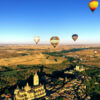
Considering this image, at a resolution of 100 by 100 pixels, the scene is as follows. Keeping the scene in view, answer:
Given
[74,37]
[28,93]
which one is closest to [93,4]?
[74,37]

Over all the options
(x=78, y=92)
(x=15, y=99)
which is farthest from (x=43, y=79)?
(x=15, y=99)

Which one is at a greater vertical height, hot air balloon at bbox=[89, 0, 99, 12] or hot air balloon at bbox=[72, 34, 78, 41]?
hot air balloon at bbox=[89, 0, 99, 12]

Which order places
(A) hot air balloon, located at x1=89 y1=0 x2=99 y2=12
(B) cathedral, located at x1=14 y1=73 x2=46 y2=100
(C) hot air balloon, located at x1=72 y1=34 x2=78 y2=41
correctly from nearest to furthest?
(B) cathedral, located at x1=14 y1=73 x2=46 y2=100, (A) hot air balloon, located at x1=89 y1=0 x2=99 y2=12, (C) hot air balloon, located at x1=72 y1=34 x2=78 y2=41

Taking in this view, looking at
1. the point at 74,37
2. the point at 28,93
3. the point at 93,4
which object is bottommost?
the point at 28,93

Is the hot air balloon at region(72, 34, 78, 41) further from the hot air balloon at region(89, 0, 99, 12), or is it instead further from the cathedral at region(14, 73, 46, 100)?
the cathedral at region(14, 73, 46, 100)

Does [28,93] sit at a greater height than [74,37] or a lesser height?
lesser

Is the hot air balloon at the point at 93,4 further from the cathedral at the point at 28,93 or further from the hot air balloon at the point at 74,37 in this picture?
the cathedral at the point at 28,93

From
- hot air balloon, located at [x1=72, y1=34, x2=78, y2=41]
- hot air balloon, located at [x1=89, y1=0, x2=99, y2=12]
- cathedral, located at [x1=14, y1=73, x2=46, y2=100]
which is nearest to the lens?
cathedral, located at [x1=14, y1=73, x2=46, y2=100]

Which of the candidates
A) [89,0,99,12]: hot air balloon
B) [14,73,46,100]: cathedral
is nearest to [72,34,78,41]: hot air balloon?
[89,0,99,12]: hot air balloon

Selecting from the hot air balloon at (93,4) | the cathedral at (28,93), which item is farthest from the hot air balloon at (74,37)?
the cathedral at (28,93)

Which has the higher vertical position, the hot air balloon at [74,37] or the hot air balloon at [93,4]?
the hot air balloon at [93,4]

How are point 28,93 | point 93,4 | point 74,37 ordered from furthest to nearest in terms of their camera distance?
point 74,37 → point 93,4 → point 28,93

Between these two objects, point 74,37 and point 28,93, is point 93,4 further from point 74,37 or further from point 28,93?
point 28,93
